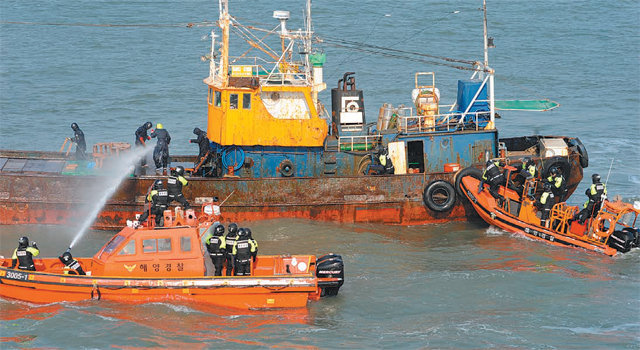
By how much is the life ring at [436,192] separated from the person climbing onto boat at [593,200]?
3274mm

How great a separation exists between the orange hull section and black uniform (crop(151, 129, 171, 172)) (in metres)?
8.08

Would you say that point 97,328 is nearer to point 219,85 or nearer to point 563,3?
point 219,85

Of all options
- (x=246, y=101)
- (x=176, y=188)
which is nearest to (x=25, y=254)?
(x=176, y=188)

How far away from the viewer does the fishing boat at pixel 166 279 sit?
16266 mm

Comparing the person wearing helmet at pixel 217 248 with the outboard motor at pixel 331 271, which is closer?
the person wearing helmet at pixel 217 248

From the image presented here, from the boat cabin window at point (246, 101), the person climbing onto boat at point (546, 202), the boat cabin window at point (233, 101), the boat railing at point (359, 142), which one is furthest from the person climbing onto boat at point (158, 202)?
the person climbing onto boat at point (546, 202)

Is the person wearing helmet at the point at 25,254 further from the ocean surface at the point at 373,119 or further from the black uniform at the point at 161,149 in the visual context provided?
the black uniform at the point at 161,149

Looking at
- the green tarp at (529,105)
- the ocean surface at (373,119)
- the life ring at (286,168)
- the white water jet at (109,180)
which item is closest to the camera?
the ocean surface at (373,119)

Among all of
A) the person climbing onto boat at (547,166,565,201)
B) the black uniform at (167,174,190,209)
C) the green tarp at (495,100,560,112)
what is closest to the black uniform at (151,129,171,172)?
the black uniform at (167,174,190,209)

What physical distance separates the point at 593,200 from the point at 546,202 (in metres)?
1.19

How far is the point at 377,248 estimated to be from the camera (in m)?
20.7

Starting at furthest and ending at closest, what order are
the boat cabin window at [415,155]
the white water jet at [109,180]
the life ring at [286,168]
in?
the boat cabin window at [415,155] < the life ring at [286,168] < the white water jet at [109,180]

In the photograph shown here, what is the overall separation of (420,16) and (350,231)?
28.7 meters

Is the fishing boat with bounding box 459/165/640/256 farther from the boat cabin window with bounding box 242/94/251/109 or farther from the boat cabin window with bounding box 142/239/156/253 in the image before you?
the boat cabin window with bounding box 142/239/156/253
